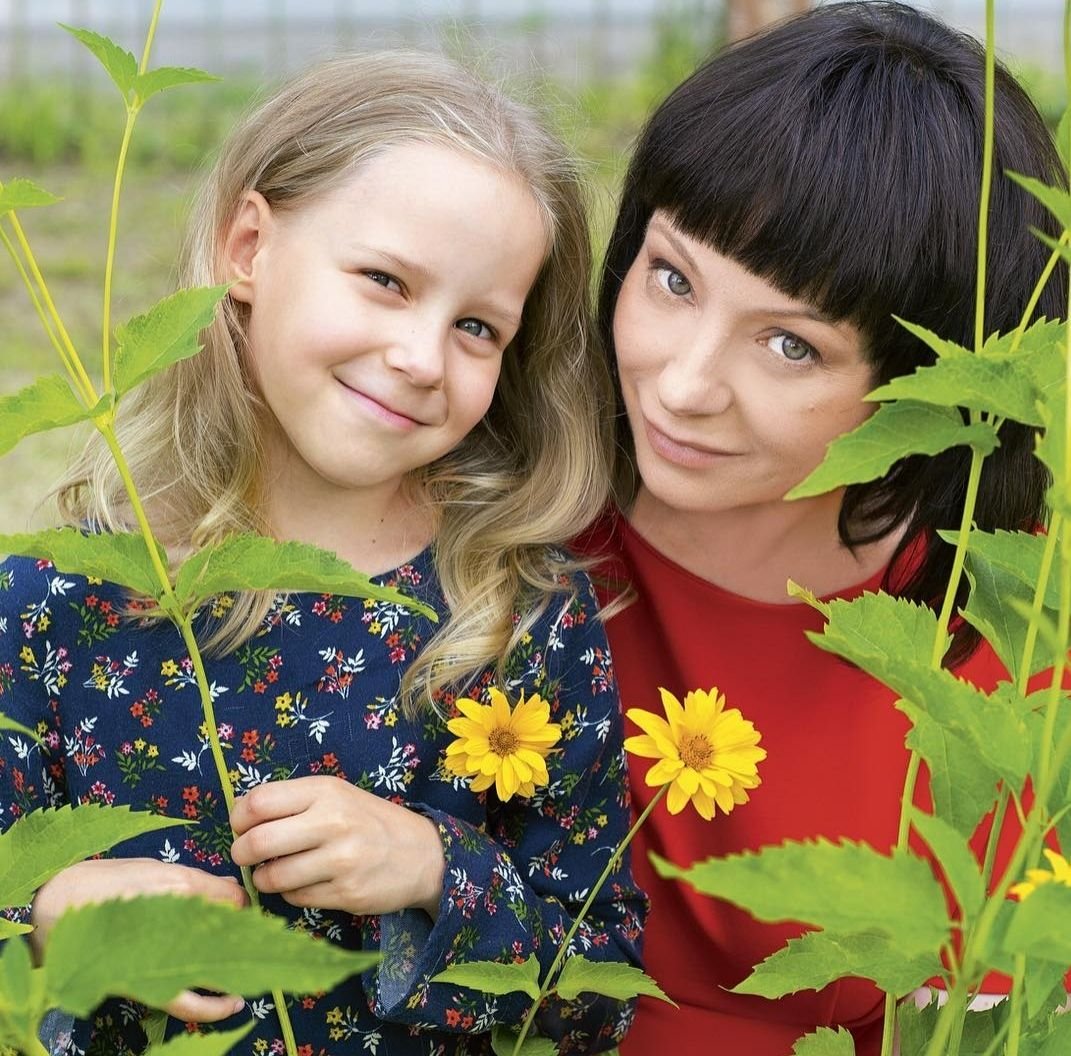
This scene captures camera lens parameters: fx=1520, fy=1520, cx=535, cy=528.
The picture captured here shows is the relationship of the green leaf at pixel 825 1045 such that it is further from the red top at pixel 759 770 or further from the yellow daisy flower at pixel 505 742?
the red top at pixel 759 770

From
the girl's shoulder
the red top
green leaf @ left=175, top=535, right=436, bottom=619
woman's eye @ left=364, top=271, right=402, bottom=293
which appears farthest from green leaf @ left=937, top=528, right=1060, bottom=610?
the red top

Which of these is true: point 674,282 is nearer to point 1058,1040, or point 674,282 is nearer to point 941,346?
point 941,346

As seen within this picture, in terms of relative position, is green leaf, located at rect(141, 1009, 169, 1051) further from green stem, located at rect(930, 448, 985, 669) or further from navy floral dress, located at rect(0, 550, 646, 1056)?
green stem, located at rect(930, 448, 985, 669)

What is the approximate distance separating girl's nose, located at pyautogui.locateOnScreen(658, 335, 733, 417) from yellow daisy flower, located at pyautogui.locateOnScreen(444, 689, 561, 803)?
1.00 feet

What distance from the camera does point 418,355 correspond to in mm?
1117

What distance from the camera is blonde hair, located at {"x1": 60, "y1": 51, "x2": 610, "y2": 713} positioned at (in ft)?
4.02

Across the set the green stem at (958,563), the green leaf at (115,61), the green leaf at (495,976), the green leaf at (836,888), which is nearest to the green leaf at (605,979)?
the green leaf at (495,976)

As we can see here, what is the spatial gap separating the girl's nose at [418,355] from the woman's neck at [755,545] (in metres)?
0.49

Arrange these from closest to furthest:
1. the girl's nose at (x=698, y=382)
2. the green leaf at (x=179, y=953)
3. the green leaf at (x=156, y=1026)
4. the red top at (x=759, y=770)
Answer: the green leaf at (x=179, y=953) < the green leaf at (x=156, y=1026) < the girl's nose at (x=698, y=382) < the red top at (x=759, y=770)

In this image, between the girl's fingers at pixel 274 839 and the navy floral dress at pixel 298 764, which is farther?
the navy floral dress at pixel 298 764

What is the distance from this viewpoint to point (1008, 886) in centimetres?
52

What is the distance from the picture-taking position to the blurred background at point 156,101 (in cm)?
382

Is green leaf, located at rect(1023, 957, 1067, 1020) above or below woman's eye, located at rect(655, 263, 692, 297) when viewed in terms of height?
below

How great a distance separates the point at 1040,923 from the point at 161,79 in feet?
1.72
